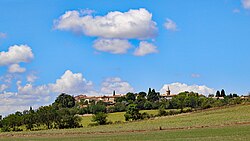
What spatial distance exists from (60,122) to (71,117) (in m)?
6.62

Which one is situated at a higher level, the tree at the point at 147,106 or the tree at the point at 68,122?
the tree at the point at 147,106

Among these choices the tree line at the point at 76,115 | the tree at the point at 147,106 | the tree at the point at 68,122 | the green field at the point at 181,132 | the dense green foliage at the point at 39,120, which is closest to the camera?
the green field at the point at 181,132

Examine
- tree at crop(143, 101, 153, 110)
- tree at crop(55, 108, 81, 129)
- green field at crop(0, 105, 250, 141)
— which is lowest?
green field at crop(0, 105, 250, 141)

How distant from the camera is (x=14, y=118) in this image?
16075 centimetres

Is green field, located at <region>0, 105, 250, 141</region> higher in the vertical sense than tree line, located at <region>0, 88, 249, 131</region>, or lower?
lower

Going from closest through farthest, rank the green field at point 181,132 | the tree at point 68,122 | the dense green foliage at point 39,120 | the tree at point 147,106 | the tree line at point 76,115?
the green field at point 181,132 → the tree line at point 76,115 → the tree at point 68,122 → the dense green foliage at point 39,120 → the tree at point 147,106

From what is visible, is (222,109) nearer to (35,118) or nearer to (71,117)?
(71,117)

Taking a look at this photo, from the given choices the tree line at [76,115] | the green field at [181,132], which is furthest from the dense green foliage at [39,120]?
the green field at [181,132]

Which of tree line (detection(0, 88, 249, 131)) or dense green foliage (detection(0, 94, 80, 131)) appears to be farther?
dense green foliage (detection(0, 94, 80, 131))

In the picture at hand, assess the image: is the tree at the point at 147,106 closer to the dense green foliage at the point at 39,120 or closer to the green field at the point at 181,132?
the dense green foliage at the point at 39,120

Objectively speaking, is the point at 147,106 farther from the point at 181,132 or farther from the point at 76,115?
the point at 181,132

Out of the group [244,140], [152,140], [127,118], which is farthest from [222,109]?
[244,140]

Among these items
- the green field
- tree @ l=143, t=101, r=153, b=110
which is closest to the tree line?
tree @ l=143, t=101, r=153, b=110

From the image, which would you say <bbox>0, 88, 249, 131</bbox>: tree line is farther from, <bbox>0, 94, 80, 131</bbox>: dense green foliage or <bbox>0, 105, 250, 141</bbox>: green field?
<bbox>0, 105, 250, 141</bbox>: green field
